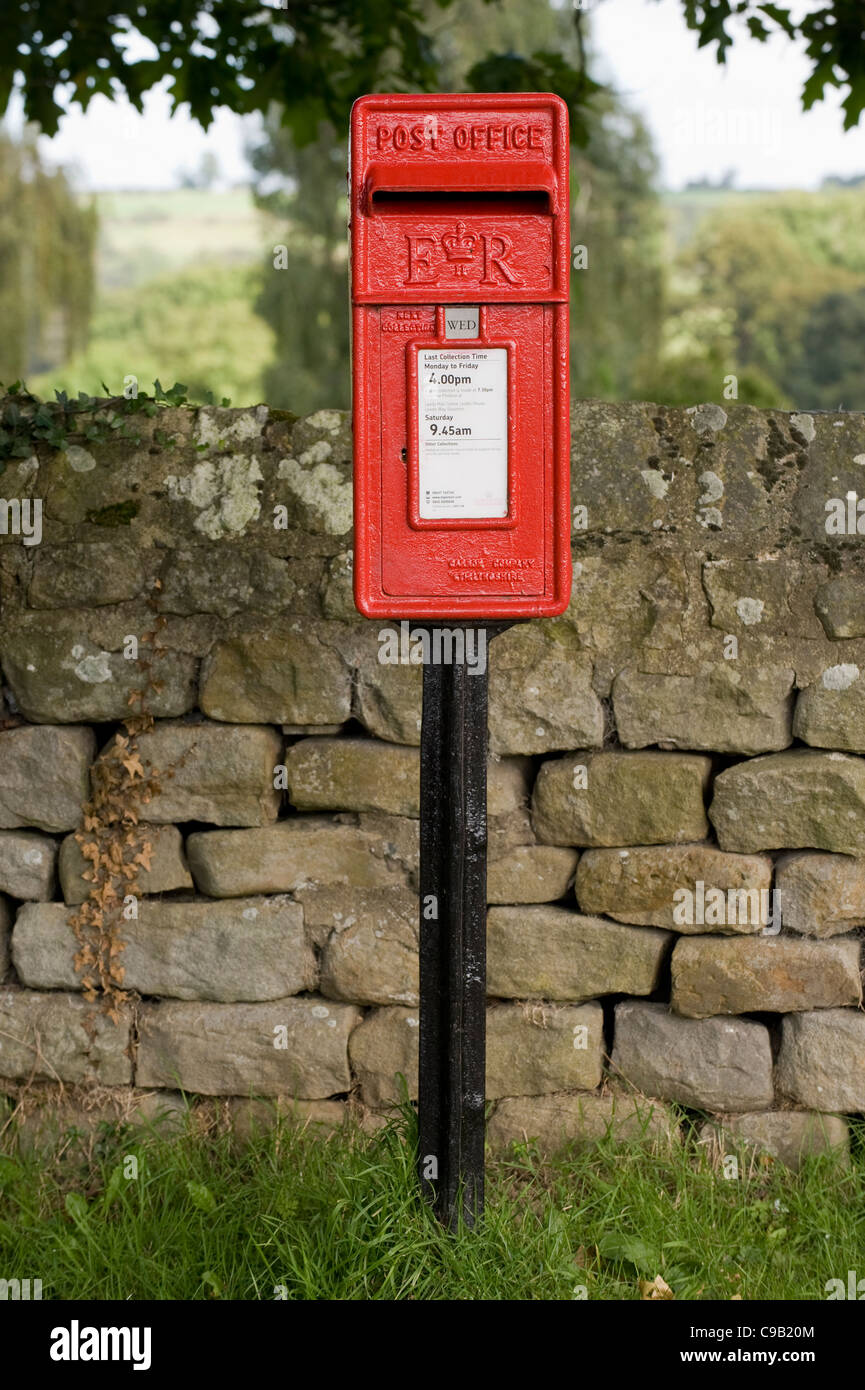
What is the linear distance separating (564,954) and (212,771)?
3.08ft

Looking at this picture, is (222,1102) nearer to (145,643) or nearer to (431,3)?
(145,643)

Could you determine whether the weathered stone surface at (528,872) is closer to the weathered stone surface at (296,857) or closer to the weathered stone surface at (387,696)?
the weathered stone surface at (296,857)

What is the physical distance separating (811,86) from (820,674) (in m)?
2.74

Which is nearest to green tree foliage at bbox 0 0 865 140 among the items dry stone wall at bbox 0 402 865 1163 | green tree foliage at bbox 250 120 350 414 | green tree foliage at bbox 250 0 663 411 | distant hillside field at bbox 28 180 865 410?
dry stone wall at bbox 0 402 865 1163

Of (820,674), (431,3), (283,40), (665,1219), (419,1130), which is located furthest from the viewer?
(431,3)

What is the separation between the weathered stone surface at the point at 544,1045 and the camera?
262 cm

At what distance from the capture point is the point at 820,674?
255 centimetres

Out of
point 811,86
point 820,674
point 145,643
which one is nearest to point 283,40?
Answer: point 811,86

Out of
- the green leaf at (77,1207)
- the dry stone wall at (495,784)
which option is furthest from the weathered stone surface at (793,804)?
the green leaf at (77,1207)

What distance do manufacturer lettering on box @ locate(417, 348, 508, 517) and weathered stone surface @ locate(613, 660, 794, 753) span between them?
0.85m

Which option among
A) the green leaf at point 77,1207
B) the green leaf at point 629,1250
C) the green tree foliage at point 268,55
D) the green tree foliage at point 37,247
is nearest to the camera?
the green leaf at point 629,1250

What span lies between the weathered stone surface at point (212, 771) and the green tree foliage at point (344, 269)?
33.1 feet

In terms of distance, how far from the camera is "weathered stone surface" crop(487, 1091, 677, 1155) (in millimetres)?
2615

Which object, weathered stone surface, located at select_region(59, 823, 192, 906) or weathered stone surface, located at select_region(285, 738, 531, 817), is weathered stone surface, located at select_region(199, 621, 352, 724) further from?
weathered stone surface, located at select_region(59, 823, 192, 906)
